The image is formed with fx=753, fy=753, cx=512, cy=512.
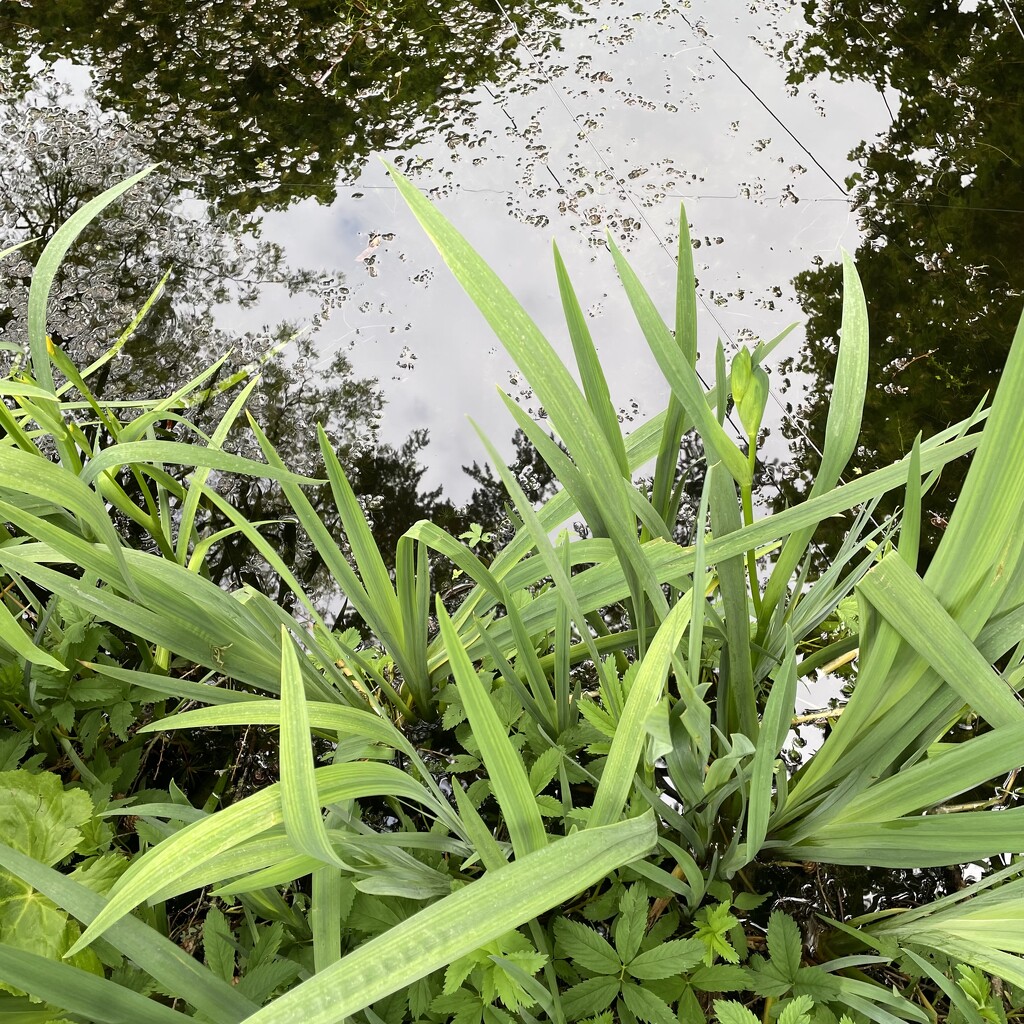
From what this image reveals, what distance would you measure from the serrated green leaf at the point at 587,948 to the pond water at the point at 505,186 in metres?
0.76

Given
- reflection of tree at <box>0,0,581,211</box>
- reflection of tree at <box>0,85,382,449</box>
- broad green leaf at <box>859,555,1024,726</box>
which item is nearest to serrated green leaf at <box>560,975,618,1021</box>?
broad green leaf at <box>859,555,1024,726</box>

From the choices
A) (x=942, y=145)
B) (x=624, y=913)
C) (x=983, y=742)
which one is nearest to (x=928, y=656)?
(x=983, y=742)

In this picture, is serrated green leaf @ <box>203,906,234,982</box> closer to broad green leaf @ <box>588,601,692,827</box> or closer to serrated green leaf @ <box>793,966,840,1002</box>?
broad green leaf @ <box>588,601,692,827</box>

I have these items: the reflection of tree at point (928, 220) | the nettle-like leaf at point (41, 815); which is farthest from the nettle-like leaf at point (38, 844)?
the reflection of tree at point (928, 220)

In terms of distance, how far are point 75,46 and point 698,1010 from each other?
2151 millimetres

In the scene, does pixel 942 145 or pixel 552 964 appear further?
pixel 942 145

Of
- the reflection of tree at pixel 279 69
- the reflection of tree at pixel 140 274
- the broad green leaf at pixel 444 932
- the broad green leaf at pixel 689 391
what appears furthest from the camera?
the reflection of tree at pixel 279 69

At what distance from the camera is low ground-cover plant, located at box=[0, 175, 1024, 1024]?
514 millimetres

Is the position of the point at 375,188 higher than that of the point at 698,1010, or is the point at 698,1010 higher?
the point at 375,188

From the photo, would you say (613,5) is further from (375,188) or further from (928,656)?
(928,656)

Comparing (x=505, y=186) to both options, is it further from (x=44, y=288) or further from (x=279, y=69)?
(x=44, y=288)

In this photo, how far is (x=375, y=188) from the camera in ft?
5.14

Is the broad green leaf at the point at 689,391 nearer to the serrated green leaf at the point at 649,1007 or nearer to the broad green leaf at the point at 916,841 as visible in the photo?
the broad green leaf at the point at 916,841

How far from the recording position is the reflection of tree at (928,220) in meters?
1.27
